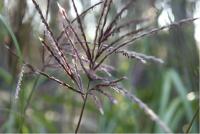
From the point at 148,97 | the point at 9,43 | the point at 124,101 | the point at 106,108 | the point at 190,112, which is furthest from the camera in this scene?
the point at 148,97

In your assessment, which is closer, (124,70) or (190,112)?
(190,112)

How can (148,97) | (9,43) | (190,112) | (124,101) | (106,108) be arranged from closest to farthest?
1. (9,43)
2. (190,112)
3. (106,108)
4. (124,101)
5. (148,97)

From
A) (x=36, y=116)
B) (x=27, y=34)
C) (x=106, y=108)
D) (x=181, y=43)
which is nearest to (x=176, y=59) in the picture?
(x=181, y=43)

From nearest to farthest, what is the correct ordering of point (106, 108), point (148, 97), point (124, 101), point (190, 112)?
1. point (190, 112)
2. point (106, 108)
3. point (124, 101)
4. point (148, 97)

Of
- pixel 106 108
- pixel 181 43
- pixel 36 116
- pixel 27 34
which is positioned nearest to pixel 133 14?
pixel 181 43

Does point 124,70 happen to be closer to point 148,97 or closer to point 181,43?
point 148,97

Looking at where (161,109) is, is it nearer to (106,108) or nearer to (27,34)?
(106,108)

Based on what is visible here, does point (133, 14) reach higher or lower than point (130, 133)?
higher

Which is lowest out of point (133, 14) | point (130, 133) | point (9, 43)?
point (130, 133)


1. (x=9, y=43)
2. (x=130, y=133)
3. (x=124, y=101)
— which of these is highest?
(x=9, y=43)
